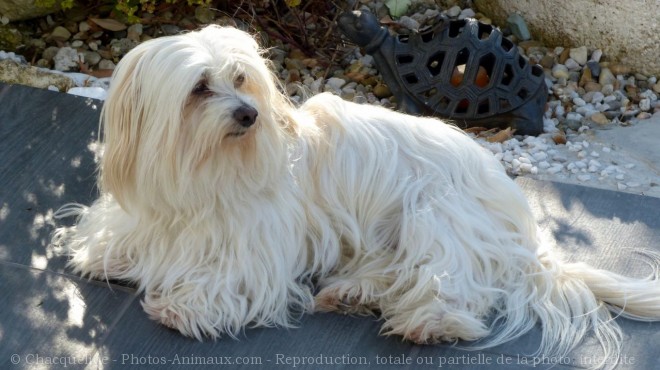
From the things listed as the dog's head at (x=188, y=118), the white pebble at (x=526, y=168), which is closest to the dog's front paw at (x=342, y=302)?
the dog's head at (x=188, y=118)

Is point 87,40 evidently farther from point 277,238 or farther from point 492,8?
point 277,238

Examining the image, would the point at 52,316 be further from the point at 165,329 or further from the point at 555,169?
the point at 555,169

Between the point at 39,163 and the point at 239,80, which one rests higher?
the point at 239,80

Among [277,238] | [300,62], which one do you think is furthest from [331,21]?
[277,238]

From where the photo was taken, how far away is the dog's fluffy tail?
3455 mm

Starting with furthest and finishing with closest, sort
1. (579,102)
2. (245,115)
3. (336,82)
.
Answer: (336,82)
(579,102)
(245,115)

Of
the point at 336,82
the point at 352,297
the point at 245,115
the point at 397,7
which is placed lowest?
the point at 336,82

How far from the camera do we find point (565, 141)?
16.0ft

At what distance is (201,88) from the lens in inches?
125

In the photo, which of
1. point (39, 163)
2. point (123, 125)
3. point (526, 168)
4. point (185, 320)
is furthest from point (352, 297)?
point (39, 163)

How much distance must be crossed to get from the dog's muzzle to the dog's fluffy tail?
3.66 ft

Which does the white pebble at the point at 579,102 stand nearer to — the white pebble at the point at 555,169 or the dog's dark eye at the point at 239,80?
the white pebble at the point at 555,169

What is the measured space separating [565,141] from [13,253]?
102 inches

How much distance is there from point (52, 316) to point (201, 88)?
100 cm
